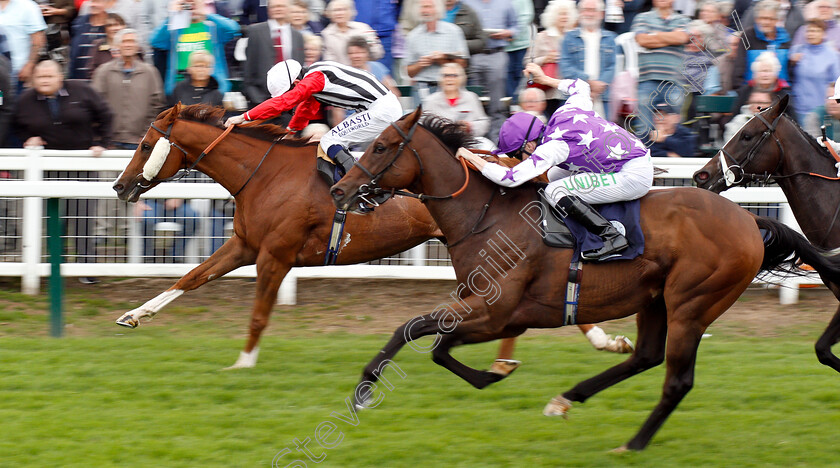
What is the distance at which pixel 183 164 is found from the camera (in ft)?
20.5

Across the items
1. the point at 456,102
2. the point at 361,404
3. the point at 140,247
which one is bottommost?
the point at 140,247

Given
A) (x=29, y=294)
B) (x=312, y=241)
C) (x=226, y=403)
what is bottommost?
(x=29, y=294)

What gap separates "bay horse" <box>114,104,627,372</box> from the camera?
610 centimetres

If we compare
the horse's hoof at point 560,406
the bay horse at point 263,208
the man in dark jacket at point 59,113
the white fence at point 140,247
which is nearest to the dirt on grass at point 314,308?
the white fence at point 140,247

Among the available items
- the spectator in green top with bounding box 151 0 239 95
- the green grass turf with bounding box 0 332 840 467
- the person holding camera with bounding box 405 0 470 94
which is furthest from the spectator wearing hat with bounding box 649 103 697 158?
the spectator in green top with bounding box 151 0 239 95

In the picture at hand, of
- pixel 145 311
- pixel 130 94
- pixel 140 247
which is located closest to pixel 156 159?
pixel 145 311

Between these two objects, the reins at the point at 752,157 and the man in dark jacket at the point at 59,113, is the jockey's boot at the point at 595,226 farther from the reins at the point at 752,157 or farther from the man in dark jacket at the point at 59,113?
the man in dark jacket at the point at 59,113

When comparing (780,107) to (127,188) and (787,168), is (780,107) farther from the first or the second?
(127,188)

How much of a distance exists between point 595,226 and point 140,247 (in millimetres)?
3892

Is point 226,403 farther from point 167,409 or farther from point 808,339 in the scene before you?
point 808,339

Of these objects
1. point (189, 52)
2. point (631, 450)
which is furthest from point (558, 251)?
point (189, 52)

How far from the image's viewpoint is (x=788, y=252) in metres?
5.11

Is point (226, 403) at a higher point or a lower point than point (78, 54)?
lower

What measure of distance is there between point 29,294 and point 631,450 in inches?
188
